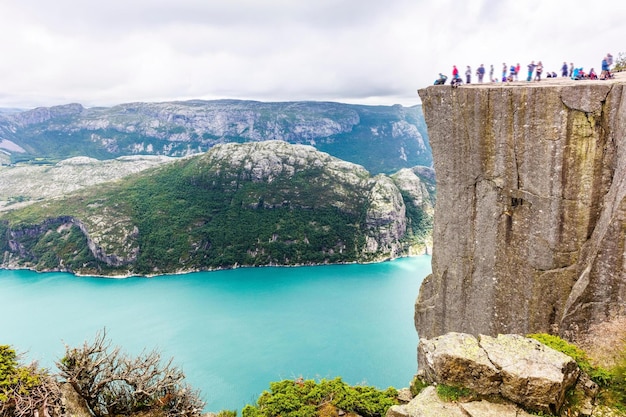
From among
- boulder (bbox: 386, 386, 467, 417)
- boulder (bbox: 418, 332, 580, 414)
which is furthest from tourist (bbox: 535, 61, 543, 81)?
boulder (bbox: 386, 386, 467, 417)

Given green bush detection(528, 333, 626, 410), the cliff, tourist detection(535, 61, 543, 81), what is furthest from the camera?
tourist detection(535, 61, 543, 81)

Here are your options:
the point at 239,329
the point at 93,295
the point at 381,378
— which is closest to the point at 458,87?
the point at 381,378

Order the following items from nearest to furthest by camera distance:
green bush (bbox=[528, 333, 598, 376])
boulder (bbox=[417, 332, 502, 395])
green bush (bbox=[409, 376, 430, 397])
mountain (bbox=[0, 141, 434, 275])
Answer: boulder (bbox=[417, 332, 502, 395])
green bush (bbox=[528, 333, 598, 376])
green bush (bbox=[409, 376, 430, 397])
mountain (bbox=[0, 141, 434, 275])

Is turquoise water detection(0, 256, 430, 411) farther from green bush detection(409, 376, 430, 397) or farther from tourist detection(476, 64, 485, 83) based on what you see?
tourist detection(476, 64, 485, 83)

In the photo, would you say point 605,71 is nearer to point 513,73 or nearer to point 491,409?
point 513,73

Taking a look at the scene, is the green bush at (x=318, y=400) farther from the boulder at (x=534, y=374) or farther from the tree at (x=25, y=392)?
the tree at (x=25, y=392)

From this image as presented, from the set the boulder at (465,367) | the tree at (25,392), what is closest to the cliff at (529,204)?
the boulder at (465,367)
